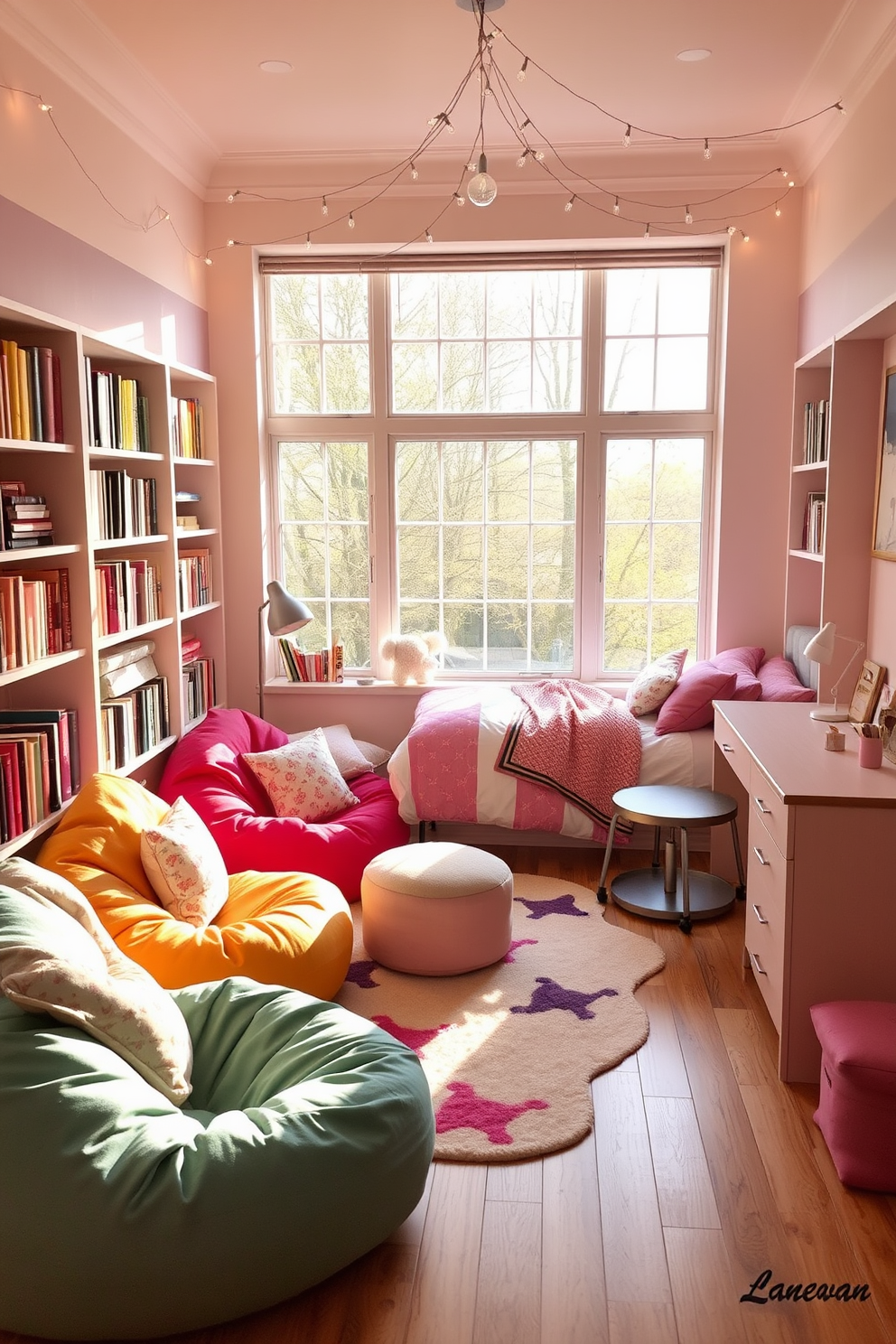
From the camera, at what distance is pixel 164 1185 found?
185cm

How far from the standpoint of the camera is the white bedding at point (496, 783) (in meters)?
4.31

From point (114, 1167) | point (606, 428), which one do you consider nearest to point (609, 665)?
point (606, 428)

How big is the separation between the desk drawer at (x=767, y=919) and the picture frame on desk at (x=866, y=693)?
498 millimetres

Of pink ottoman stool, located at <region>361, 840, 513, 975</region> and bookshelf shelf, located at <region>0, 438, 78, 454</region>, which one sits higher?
bookshelf shelf, located at <region>0, 438, 78, 454</region>

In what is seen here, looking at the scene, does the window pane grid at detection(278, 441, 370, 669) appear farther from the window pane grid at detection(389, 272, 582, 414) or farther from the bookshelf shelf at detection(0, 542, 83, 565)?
the bookshelf shelf at detection(0, 542, 83, 565)

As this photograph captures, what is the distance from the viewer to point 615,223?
4828 mm

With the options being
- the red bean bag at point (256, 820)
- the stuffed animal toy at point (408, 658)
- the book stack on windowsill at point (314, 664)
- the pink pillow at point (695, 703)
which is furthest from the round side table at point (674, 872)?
the book stack on windowsill at point (314, 664)

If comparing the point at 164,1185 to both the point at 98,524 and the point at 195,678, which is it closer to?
the point at 98,524

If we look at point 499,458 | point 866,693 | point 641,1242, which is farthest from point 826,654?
point 499,458

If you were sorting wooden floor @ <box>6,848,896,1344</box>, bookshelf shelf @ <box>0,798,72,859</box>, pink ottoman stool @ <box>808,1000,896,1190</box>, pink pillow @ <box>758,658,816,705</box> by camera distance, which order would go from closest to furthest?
wooden floor @ <box>6,848,896,1344</box>
pink ottoman stool @ <box>808,1000,896,1190</box>
bookshelf shelf @ <box>0,798,72,859</box>
pink pillow @ <box>758,658,816,705</box>

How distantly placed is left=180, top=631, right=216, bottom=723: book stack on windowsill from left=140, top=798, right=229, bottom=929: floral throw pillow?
1.26 m

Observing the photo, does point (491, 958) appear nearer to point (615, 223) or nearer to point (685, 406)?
point (685, 406)

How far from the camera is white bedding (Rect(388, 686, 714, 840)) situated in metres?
4.31

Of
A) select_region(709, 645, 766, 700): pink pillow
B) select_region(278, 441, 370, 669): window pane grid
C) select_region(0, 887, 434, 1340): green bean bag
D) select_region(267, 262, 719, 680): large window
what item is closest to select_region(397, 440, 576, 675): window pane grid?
select_region(267, 262, 719, 680): large window
